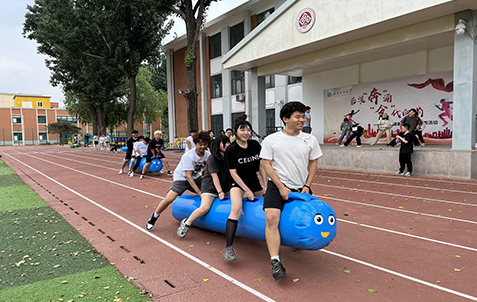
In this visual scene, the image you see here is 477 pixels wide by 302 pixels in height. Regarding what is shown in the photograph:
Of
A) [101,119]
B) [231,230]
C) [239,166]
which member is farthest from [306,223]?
[101,119]

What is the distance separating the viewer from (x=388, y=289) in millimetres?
3436

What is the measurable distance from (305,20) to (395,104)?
6.07m

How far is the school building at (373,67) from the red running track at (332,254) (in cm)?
374

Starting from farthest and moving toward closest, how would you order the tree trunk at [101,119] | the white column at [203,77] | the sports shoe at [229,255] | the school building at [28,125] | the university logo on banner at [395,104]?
1. the school building at [28,125]
2. the tree trunk at [101,119]
3. the white column at [203,77]
4. the university logo on banner at [395,104]
5. the sports shoe at [229,255]

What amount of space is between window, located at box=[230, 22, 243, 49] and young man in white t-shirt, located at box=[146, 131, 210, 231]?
21673mm

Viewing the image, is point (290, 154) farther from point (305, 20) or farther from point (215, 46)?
point (215, 46)

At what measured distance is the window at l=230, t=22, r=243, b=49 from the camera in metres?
25.5

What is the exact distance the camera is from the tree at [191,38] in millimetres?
16656

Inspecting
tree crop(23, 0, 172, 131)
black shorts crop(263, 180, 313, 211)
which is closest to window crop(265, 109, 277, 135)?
tree crop(23, 0, 172, 131)

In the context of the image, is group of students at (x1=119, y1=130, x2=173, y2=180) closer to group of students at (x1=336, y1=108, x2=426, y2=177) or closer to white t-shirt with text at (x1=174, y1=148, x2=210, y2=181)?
white t-shirt with text at (x1=174, y1=148, x2=210, y2=181)

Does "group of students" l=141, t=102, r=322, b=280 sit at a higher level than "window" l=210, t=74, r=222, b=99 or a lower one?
lower

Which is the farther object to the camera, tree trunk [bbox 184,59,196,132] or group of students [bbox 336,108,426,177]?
tree trunk [bbox 184,59,196,132]

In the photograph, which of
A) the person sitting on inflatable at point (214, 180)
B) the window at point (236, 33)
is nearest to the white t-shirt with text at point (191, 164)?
the person sitting on inflatable at point (214, 180)

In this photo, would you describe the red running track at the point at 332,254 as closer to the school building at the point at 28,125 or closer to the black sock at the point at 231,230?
the black sock at the point at 231,230
